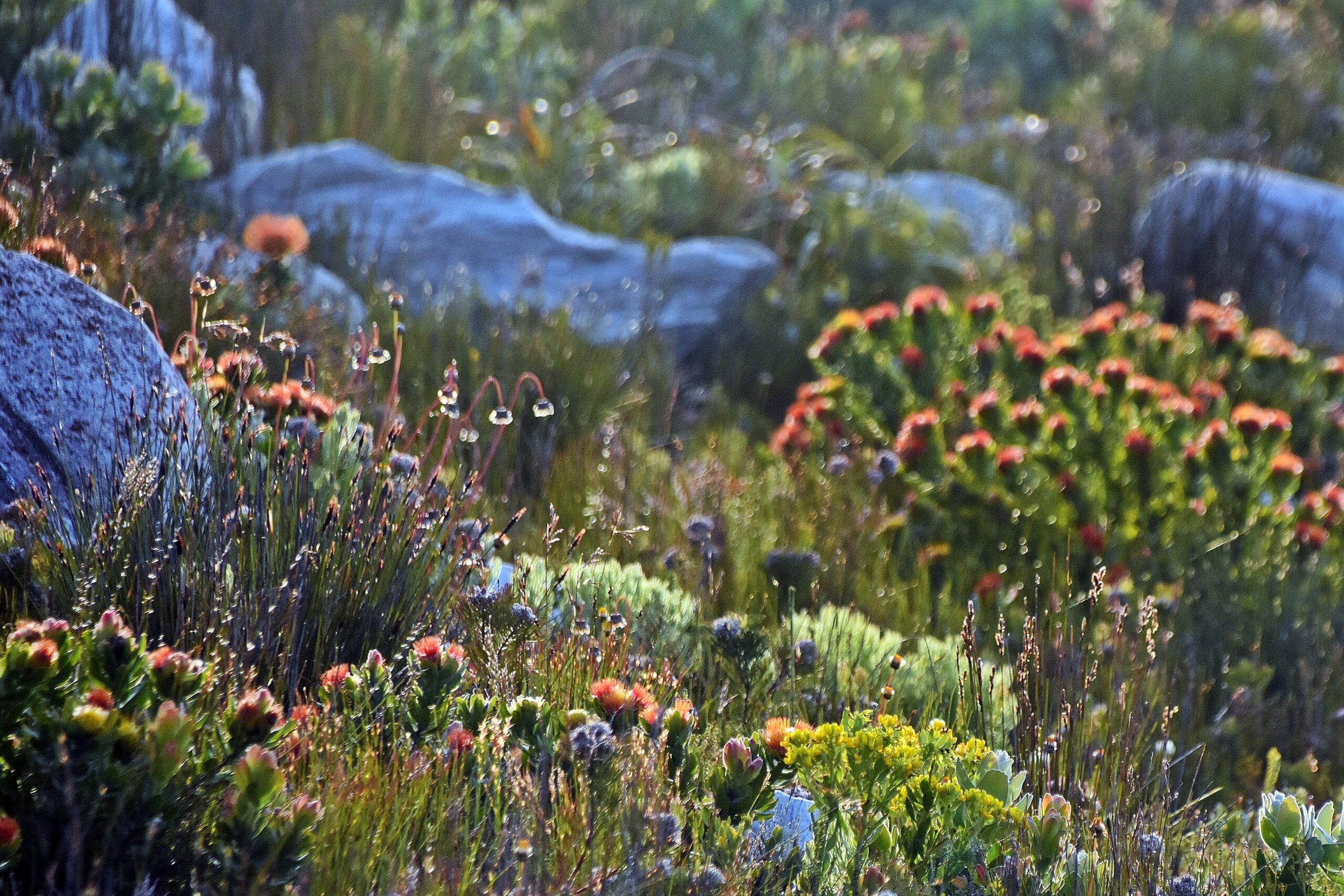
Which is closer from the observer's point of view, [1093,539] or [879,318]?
[1093,539]

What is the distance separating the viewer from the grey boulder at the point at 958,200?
24.1 feet

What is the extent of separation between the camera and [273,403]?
2.90 m

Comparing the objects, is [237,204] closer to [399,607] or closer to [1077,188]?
[399,607]

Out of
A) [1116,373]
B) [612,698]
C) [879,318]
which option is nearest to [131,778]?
[612,698]

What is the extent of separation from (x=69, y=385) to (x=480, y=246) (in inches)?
138

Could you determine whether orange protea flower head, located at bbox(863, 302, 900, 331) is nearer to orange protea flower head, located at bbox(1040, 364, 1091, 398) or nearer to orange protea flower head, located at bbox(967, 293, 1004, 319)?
orange protea flower head, located at bbox(967, 293, 1004, 319)

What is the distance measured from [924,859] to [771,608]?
1.30 metres

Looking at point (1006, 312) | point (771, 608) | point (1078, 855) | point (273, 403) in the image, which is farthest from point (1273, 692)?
point (273, 403)

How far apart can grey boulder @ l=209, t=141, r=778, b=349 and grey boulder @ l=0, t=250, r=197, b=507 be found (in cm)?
290

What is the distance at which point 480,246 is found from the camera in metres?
5.97

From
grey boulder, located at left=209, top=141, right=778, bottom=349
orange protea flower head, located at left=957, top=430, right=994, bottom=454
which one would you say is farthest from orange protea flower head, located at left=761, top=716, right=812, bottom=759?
grey boulder, located at left=209, top=141, right=778, bottom=349

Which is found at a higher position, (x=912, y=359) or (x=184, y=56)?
(x=184, y=56)

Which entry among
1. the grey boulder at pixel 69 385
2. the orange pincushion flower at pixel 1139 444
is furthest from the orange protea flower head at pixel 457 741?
the orange pincushion flower at pixel 1139 444

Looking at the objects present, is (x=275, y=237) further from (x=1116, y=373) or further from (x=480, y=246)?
(x=1116, y=373)
